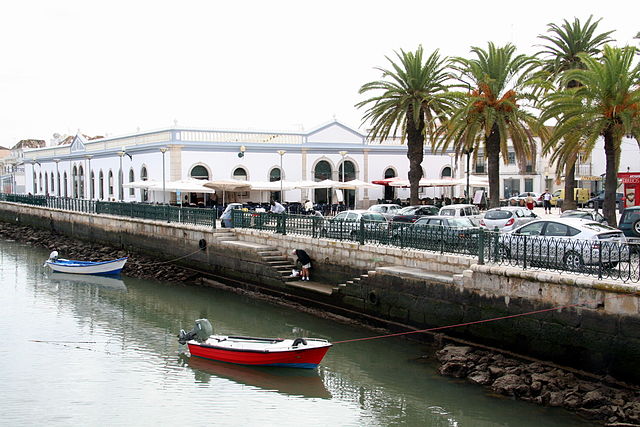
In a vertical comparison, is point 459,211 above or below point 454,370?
above

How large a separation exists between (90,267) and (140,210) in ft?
20.6

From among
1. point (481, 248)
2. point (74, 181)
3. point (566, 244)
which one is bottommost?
point (481, 248)

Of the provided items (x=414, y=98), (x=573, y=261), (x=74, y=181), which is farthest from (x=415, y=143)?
(x=74, y=181)

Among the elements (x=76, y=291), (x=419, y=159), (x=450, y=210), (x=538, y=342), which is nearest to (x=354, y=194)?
(x=419, y=159)

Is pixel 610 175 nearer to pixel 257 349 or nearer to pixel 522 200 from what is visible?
pixel 257 349

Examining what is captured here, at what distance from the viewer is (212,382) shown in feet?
54.0

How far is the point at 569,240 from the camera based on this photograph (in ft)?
51.4

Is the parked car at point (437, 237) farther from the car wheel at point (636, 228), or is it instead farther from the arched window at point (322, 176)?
the arched window at point (322, 176)

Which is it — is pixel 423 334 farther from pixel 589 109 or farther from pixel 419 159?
pixel 419 159

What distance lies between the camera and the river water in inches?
553

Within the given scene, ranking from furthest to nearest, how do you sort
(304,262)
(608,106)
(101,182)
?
(101,182) < (304,262) < (608,106)

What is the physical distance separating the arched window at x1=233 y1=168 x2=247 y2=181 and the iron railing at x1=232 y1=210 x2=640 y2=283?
22965mm

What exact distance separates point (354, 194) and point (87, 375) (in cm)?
3568

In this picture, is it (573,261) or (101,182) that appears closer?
(573,261)
